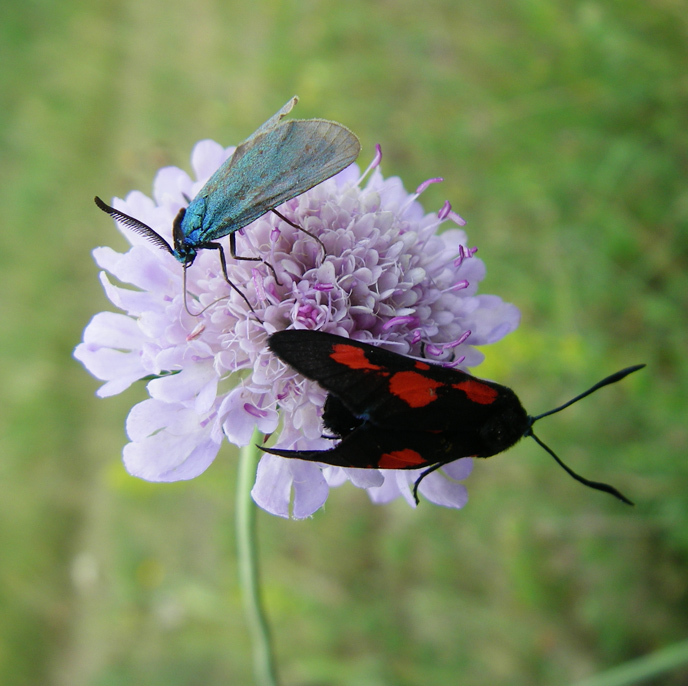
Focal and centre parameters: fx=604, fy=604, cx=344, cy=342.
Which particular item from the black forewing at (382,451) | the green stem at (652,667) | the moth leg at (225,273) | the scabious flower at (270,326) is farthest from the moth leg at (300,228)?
the green stem at (652,667)

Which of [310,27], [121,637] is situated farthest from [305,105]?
[121,637]

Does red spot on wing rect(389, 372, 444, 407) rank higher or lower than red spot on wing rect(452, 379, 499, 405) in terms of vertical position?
higher

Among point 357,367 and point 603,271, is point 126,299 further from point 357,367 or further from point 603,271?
point 603,271

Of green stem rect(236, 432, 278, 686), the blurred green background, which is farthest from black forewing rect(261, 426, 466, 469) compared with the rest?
the blurred green background

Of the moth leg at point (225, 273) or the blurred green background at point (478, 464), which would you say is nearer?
the moth leg at point (225, 273)

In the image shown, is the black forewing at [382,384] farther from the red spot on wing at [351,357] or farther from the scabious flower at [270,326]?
the scabious flower at [270,326]

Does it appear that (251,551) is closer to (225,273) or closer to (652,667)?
(225,273)

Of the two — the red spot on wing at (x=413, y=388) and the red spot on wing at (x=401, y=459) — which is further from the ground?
the red spot on wing at (x=413, y=388)

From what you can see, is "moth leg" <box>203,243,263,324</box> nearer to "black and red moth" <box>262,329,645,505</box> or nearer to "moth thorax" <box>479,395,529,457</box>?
"black and red moth" <box>262,329,645,505</box>

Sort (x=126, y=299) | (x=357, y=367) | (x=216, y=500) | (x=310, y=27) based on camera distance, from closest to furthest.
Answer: (x=357, y=367) < (x=126, y=299) < (x=216, y=500) < (x=310, y=27)
